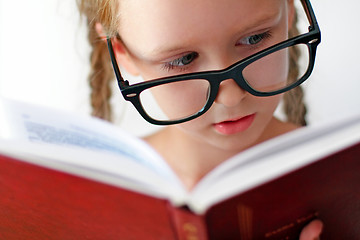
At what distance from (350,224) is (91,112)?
0.89 meters

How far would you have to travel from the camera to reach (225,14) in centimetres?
71

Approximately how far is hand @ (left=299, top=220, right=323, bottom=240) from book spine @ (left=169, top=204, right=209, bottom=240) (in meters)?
0.19

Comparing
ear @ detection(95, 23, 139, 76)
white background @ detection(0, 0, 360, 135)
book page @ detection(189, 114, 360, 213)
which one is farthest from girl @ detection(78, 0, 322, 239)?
white background @ detection(0, 0, 360, 135)

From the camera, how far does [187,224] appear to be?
58 cm

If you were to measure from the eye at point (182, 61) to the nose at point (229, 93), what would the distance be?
0.24 ft

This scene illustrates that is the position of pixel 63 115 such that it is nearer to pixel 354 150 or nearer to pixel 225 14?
pixel 225 14

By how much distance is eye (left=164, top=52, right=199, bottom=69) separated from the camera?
788 mm

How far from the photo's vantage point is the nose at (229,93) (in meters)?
0.81

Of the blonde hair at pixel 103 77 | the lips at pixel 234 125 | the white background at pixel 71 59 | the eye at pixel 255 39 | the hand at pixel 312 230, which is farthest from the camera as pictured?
the white background at pixel 71 59

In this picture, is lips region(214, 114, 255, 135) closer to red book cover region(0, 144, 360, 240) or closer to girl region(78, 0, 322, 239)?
girl region(78, 0, 322, 239)

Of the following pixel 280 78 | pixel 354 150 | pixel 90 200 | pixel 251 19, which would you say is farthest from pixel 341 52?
pixel 90 200

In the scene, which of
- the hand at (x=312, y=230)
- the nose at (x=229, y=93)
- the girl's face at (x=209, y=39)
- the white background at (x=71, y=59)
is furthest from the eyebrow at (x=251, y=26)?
the white background at (x=71, y=59)

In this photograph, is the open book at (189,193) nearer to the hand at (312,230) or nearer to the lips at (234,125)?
the hand at (312,230)

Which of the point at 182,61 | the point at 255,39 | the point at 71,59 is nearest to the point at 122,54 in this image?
the point at 182,61
